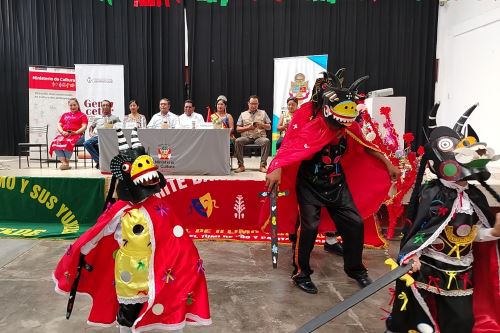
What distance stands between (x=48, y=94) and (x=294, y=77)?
4930 millimetres

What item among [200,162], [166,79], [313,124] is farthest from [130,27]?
[313,124]

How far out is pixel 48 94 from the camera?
8484 mm

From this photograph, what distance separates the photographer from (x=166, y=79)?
30.8 feet

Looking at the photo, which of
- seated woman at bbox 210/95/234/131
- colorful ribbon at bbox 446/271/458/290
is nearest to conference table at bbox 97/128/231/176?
seated woman at bbox 210/95/234/131

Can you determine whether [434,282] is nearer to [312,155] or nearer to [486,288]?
[486,288]

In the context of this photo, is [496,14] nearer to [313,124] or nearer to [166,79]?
[313,124]

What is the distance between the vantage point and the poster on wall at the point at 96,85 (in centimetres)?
830

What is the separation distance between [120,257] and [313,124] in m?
1.58

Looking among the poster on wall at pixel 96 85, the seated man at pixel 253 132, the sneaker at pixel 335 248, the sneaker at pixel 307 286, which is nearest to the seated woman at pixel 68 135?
the poster on wall at pixel 96 85

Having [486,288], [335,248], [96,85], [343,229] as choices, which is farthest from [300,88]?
[486,288]

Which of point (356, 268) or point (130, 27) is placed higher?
point (130, 27)

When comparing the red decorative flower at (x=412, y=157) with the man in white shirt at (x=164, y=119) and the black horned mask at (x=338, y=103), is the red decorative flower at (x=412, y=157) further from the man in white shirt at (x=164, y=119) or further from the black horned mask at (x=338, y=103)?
the man in white shirt at (x=164, y=119)

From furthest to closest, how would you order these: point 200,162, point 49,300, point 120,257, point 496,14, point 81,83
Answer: point 81,83, point 496,14, point 200,162, point 49,300, point 120,257

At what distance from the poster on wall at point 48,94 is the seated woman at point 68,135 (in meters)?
2.12
